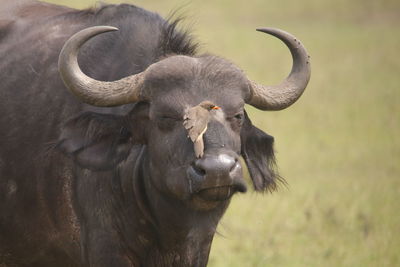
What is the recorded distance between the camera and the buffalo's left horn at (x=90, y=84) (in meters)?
5.83

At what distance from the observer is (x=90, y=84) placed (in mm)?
5871

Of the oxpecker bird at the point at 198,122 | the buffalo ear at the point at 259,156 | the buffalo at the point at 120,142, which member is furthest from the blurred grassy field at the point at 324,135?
the oxpecker bird at the point at 198,122

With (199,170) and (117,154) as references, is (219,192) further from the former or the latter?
(117,154)

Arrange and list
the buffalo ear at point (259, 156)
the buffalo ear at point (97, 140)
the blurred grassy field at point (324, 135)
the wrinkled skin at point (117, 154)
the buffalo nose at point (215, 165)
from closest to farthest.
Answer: the buffalo nose at point (215, 165) < the wrinkled skin at point (117, 154) < the buffalo ear at point (97, 140) < the buffalo ear at point (259, 156) < the blurred grassy field at point (324, 135)

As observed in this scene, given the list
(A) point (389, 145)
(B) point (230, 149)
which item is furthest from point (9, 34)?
(A) point (389, 145)

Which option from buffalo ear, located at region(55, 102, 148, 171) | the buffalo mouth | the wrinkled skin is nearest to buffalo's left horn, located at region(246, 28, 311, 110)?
Result: the wrinkled skin

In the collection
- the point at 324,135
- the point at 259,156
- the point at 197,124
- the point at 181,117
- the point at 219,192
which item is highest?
the point at 197,124

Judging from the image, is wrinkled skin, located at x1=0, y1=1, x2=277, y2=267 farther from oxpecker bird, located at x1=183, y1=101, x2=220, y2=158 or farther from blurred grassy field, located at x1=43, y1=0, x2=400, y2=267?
blurred grassy field, located at x1=43, y1=0, x2=400, y2=267

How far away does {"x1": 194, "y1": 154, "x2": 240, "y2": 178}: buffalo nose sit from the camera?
526 centimetres

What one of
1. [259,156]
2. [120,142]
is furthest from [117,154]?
[259,156]

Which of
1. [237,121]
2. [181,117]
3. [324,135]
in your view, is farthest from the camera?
[324,135]

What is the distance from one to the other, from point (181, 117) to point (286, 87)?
1062 millimetres

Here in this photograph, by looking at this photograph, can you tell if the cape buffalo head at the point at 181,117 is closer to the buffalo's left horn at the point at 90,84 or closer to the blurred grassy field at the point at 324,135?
the buffalo's left horn at the point at 90,84

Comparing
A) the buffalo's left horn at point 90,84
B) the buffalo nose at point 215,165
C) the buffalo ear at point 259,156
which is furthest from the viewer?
the buffalo ear at point 259,156
